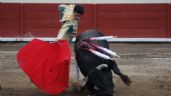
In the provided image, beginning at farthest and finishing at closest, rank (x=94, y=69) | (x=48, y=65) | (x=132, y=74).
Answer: (x=132, y=74) < (x=48, y=65) < (x=94, y=69)

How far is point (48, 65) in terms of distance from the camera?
23.7 feet

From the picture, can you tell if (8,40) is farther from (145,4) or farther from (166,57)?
(166,57)

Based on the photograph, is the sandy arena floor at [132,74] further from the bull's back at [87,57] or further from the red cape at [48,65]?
the bull's back at [87,57]

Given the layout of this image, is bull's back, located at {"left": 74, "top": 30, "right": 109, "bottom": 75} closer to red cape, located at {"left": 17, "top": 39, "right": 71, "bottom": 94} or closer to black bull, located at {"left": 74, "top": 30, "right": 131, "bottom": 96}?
black bull, located at {"left": 74, "top": 30, "right": 131, "bottom": 96}

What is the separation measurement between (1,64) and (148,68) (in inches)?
99.9

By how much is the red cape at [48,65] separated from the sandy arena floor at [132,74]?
0.94 feet

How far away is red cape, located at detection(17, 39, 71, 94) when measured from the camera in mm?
7133

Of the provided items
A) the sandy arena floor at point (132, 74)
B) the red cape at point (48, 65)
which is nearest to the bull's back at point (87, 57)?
the red cape at point (48, 65)

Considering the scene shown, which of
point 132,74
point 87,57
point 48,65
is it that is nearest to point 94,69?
point 87,57

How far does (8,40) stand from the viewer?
1705cm

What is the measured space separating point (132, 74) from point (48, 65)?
255 centimetres

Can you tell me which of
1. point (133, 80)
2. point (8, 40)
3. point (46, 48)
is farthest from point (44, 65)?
point (8, 40)

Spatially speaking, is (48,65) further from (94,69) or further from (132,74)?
(132,74)

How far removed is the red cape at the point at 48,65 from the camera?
7.13 metres
